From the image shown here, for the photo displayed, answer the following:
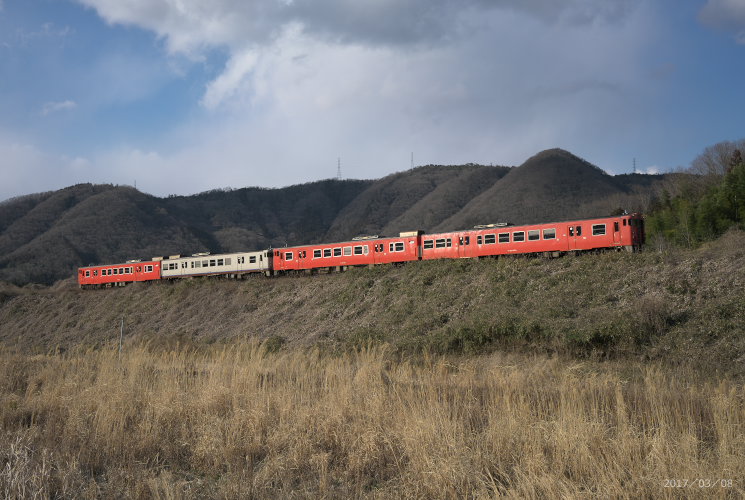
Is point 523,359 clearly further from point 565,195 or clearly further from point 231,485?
point 565,195

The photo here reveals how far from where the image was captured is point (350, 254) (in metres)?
35.8

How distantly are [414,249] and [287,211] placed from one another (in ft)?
421

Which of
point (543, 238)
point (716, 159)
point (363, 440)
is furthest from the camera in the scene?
point (716, 159)

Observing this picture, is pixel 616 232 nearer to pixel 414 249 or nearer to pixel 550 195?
pixel 414 249

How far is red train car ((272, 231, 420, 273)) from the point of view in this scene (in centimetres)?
3347

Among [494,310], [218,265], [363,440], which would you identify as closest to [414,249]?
[494,310]

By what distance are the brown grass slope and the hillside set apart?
253 mm

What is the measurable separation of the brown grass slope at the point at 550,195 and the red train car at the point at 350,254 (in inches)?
2244

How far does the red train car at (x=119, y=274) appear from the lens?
157 feet

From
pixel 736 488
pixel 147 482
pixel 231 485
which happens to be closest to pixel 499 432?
pixel 736 488

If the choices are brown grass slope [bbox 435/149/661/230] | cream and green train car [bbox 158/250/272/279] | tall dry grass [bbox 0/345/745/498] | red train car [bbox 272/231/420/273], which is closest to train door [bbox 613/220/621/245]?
red train car [bbox 272/231/420/273]

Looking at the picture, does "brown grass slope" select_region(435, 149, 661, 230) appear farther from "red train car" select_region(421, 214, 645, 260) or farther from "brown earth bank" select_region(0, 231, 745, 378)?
"brown earth bank" select_region(0, 231, 745, 378)

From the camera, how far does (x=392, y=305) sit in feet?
90.6

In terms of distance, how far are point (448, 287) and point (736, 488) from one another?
74.4 feet
